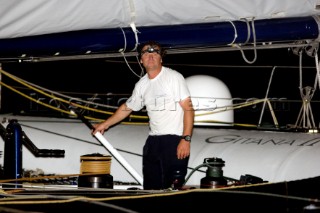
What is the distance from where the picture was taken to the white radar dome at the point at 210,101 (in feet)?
22.8

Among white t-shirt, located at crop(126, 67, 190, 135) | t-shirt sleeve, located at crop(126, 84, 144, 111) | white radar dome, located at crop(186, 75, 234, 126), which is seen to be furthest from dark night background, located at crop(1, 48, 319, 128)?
white t-shirt, located at crop(126, 67, 190, 135)

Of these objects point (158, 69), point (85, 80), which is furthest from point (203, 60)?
point (158, 69)

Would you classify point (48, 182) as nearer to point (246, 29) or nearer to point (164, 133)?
A: point (164, 133)

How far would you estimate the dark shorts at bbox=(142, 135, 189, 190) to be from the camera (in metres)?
5.41

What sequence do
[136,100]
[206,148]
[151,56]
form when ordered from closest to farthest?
[151,56], [136,100], [206,148]

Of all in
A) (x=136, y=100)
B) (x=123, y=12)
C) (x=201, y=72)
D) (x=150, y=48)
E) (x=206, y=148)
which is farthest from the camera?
(x=201, y=72)

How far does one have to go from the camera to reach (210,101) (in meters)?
6.96

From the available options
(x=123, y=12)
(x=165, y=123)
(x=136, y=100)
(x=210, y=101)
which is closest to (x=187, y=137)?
(x=165, y=123)

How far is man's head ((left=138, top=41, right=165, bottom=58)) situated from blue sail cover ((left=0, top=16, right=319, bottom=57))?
4 cm

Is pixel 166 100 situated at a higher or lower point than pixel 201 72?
lower

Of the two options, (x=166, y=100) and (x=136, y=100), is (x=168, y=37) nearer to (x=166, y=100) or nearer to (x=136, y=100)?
(x=166, y=100)

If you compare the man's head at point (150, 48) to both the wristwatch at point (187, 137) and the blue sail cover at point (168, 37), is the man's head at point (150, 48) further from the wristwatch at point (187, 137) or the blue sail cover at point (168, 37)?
the wristwatch at point (187, 137)

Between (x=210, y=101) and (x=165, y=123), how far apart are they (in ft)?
5.17

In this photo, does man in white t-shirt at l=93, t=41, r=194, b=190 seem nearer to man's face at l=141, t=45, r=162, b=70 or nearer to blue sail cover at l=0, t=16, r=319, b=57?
man's face at l=141, t=45, r=162, b=70
